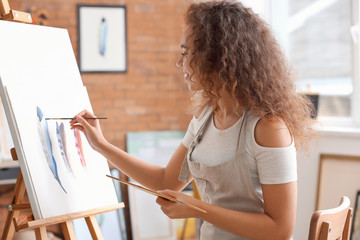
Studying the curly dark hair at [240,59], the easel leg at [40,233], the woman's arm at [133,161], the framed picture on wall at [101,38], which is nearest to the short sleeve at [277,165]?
the curly dark hair at [240,59]

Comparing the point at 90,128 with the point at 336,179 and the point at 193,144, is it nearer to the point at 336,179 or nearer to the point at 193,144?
the point at 193,144

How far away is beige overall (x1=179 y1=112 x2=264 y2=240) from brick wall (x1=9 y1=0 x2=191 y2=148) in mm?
2009

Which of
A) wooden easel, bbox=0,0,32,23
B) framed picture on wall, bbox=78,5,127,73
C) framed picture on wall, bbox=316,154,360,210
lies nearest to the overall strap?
wooden easel, bbox=0,0,32,23

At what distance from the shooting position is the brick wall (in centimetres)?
346

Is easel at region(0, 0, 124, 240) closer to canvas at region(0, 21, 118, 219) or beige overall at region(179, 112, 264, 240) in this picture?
canvas at region(0, 21, 118, 219)


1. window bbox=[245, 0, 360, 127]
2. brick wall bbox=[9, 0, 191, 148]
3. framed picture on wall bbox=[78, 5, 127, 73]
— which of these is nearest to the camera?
window bbox=[245, 0, 360, 127]

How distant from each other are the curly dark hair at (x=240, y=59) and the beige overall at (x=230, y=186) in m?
0.08

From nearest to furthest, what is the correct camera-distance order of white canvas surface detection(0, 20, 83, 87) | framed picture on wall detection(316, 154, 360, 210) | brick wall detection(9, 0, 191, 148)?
white canvas surface detection(0, 20, 83, 87) < framed picture on wall detection(316, 154, 360, 210) < brick wall detection(9, 0, 191, 148)

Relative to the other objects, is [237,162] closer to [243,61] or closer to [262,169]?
[262,169]

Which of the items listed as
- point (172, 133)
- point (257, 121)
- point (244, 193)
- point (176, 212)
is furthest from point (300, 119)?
point (172, 133)

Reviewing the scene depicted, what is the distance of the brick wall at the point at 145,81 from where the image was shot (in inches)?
136

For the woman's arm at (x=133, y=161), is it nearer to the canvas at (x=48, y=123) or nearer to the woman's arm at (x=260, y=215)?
the canvas at (x=48, y=123)

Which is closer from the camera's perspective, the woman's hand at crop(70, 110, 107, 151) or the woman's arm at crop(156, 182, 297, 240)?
the woman's arm at crop(156, 182, 297, 240)

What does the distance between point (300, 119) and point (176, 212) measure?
50cm
